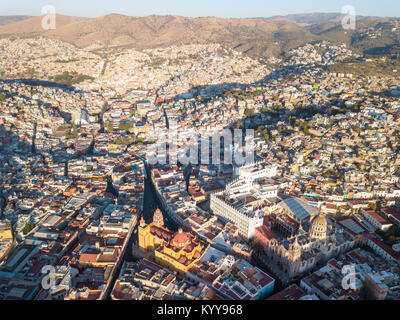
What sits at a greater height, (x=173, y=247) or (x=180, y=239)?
(x=180, y=239)

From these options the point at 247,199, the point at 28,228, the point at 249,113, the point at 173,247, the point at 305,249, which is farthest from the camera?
the point at 249,113

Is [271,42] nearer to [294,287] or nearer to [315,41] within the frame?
[315,41]

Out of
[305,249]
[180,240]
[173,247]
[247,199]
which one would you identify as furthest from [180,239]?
[305,249]

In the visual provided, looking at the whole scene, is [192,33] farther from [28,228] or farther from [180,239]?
[180,239]

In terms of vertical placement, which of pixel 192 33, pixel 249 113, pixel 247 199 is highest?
pixel 192 33

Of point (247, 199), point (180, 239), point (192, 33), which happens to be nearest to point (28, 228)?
point (180, 239)

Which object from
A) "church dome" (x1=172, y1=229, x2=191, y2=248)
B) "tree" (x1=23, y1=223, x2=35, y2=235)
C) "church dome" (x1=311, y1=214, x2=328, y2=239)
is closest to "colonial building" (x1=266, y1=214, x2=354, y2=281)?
"church dome" (x1=311, y1=214, x2=328, y2=239)

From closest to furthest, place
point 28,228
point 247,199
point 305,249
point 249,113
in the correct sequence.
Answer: point 305,249 → point 28,228 → point 247,199 → point 249,113

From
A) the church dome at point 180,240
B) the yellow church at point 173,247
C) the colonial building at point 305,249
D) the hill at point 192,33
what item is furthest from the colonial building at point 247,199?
the hill at point 192,33

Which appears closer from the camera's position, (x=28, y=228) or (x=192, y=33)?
(x=28, y=228)

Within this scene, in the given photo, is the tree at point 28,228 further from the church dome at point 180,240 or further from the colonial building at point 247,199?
the colonial building at point 247,199
